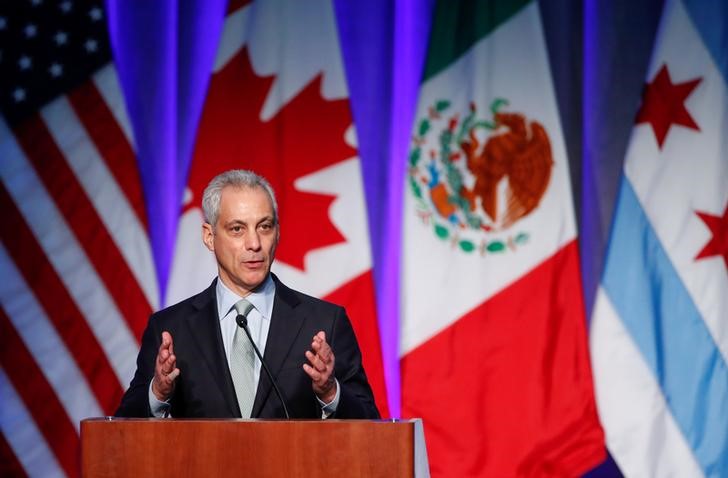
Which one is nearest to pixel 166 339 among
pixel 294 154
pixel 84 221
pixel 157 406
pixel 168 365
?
pixel 168 365

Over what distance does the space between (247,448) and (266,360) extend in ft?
1.86

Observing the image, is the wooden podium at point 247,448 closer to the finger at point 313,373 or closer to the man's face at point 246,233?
the finger at point 313,373

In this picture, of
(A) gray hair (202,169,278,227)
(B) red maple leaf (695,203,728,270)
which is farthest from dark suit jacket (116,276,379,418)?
(B) red maple leaf (695,203,728,270)

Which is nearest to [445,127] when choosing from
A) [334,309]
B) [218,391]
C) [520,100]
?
[520,100]

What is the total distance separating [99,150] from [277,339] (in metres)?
2.46

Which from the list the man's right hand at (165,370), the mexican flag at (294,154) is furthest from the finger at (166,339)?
the mexican flag at (294,154)

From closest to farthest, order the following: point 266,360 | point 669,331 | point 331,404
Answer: point 331,404 < point 266,360 < point 669,331

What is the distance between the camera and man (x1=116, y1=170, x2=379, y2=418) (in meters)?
2.33

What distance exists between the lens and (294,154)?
14.6ft

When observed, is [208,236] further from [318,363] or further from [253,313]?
[318,363]

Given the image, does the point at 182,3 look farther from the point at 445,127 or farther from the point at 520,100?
the point at 520,100

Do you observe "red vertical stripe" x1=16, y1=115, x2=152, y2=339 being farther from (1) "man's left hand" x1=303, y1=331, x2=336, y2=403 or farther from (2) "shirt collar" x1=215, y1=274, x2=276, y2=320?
(1) "man's left hand" x1=303, y1=331, x2=336, y2=403

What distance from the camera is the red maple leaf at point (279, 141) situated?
4.44 metres

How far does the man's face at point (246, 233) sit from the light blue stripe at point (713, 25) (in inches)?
109
